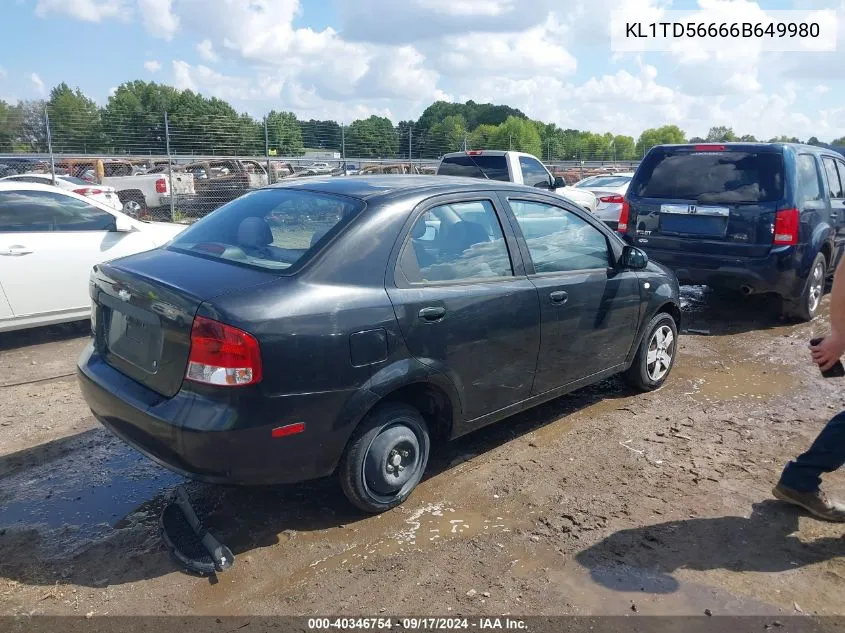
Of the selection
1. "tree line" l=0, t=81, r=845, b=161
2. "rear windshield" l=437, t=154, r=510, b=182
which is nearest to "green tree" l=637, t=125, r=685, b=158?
"tree line" l=0, t=81, r=845, b=161

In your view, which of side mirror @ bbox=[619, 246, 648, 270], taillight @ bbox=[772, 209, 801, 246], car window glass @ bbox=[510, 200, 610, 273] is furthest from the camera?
A: taillight @ bbox=[772, 209, 801, 246]

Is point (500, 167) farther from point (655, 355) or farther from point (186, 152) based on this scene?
point (186, 152)

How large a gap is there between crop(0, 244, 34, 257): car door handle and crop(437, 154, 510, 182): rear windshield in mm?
7527

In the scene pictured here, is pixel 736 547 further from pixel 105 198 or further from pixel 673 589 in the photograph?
pixel 105 198

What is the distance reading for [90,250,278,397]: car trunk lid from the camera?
3.12 meters

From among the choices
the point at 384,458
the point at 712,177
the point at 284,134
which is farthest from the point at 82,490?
the point at 284,134

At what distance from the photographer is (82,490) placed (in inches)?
154

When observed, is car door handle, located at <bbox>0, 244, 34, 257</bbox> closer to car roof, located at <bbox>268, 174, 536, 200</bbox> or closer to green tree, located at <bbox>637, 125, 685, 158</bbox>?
car roof, located at <bbox>268, 174, 536, 200</bbox>

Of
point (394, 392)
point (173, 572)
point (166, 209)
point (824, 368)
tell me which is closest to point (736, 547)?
point (824, 368)

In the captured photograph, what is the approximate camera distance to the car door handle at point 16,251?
20.4 ft

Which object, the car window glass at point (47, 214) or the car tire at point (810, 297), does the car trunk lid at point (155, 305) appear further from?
the car tire at point (810, 297)

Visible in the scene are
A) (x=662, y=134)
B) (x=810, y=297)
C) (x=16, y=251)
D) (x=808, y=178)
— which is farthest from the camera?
(x=662, y=134)

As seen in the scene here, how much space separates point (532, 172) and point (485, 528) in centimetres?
1022

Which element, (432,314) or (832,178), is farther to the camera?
(832,178)
